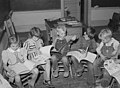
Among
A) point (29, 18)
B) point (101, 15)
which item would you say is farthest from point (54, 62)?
point (101, 15)

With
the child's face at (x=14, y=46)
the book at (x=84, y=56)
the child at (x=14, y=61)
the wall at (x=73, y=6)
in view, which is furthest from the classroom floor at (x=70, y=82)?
the wall at (x=73, y=6)

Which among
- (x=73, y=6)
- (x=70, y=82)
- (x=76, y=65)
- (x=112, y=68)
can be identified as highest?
(x=73, y=6)

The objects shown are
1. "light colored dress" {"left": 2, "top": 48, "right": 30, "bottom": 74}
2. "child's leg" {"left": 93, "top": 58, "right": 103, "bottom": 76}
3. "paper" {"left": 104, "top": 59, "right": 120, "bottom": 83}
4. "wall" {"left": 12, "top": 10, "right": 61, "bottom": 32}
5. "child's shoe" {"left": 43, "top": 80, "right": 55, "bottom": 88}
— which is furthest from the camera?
"wall" {"left": 12, "top": 10, "right": 61, "bottom": 32}

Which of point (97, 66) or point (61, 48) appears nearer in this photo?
point (97, 66)

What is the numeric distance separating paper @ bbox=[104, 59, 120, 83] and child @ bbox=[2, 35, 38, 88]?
3.03ft

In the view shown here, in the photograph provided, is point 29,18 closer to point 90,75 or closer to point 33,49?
point 33,49

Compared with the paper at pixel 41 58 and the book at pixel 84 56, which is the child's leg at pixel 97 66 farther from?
the paper at pixel 41 58

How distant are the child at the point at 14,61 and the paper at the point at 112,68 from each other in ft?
3.03

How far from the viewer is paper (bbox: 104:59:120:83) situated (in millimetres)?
2398

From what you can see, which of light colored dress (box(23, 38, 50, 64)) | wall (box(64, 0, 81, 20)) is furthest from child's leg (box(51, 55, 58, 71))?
wall (box(64, 0, 81, 20))

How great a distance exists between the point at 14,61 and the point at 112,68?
4.14 feet

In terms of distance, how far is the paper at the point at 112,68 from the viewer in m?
2.40

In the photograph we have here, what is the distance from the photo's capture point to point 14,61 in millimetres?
2574

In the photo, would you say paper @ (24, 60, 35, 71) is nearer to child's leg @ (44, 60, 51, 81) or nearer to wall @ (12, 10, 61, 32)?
child's leg @ (44, 60, 51, 81)
